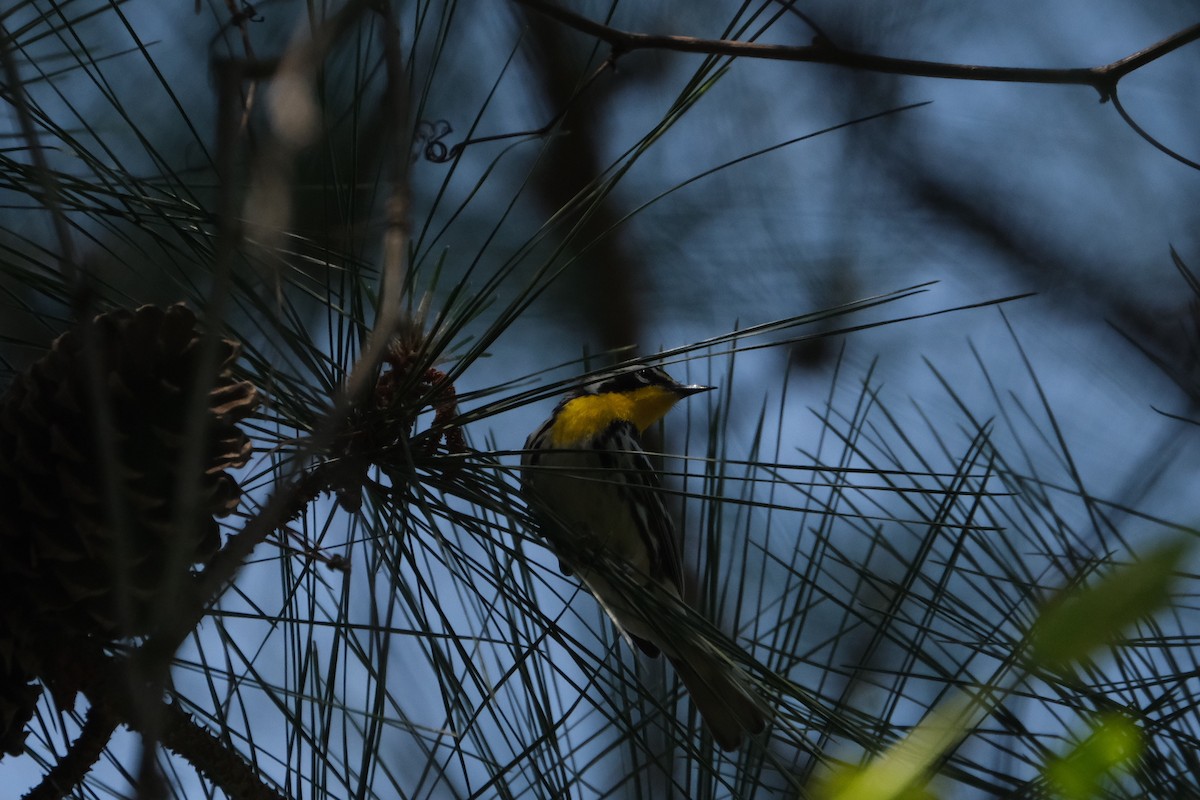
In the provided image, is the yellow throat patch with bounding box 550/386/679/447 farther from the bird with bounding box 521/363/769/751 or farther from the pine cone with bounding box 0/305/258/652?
the pine cone with bounding box 0/305/258/652

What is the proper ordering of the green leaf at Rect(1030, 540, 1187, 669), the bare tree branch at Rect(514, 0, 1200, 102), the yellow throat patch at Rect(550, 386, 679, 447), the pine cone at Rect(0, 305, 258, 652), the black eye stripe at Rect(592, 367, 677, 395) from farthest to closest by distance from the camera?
1. the black eye stripe at Rect(592, 367, 677, 395)
2. the yellow throat patch at Rect(550, 386, 679, 447)
3. the bare tree branch at Rect(514, 0, 1200, 102)
4. the pine cone at Rect(0, 305, 258, 652)
5. the green leaf at Rect(1030, 540, 1187, 669)

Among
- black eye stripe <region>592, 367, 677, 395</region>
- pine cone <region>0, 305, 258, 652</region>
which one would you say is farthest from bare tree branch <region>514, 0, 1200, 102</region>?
black eye stripe <region>592, 367, 677, 395</region>

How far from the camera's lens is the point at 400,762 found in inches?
80.2

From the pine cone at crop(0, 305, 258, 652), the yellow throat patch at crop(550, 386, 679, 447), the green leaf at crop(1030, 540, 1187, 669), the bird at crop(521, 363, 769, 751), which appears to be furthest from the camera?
the yellow throat patch at crop(550, 386, 679, 447)

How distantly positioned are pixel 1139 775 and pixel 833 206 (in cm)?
220

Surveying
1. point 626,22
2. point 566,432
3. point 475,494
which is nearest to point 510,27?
point 626,22

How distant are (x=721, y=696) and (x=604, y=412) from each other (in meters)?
1.27

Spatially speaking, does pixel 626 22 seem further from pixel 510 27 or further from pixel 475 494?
pixel 475 494

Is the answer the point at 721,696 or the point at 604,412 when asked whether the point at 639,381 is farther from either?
the point at 721,696

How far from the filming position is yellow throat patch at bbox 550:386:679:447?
2270 mm

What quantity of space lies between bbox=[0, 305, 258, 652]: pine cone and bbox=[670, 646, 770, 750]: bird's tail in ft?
1.49

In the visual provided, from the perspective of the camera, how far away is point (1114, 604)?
376mm

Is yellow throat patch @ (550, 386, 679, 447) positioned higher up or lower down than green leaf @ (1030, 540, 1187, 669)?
higher up

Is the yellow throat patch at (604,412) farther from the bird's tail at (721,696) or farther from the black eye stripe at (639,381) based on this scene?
the bird's tail at (721,696)
